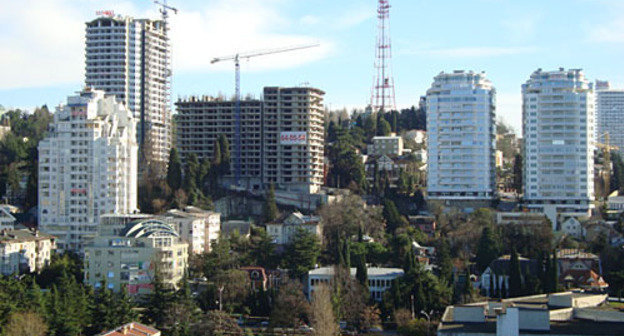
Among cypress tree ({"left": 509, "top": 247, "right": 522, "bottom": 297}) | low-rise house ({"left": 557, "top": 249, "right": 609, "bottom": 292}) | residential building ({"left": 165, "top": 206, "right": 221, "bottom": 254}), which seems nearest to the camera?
cypress tree ({"left": 509, "top": 247, "right": 522, "bottom": 297})

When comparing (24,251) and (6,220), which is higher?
(6,220)

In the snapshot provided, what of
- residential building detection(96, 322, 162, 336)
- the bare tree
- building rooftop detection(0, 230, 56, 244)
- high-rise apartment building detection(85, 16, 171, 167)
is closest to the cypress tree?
the bare tree

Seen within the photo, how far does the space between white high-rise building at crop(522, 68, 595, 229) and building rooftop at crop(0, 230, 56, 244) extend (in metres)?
56.0

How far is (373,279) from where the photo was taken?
90125 millimetres

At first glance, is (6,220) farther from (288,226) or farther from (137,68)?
(137,68)

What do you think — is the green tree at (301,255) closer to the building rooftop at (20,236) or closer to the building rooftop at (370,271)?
the building rooftop at (370,271)

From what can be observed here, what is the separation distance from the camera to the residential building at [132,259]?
9031cm

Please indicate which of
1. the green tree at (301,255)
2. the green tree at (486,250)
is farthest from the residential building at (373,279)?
the green tree at (486,250)

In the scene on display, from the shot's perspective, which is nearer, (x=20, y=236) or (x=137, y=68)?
(x=20, y=236)

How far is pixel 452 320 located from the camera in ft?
208

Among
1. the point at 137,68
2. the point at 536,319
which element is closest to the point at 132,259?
the point at 536,319

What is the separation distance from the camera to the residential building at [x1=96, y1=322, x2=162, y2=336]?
233 ft

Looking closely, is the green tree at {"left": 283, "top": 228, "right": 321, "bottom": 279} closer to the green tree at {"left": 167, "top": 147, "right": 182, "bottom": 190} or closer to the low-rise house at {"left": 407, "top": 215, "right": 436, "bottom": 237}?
the low-rise house at {"left": 407, "top": 215, "right": 436, "bottom": 237}

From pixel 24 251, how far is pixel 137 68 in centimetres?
4549
